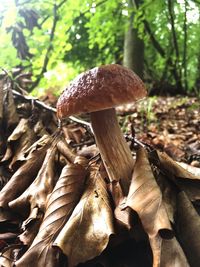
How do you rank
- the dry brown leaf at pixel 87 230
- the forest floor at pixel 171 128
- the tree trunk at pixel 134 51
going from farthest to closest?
1. the tree trunk at pixel 134 51
2. the forest floor at pixel 171 128
3. the dry brown leaf at pixel 87 230

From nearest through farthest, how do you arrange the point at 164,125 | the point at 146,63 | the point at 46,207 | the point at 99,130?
the point at 46,207
the point at 99,130
the point at 164,125
the point at 146,63

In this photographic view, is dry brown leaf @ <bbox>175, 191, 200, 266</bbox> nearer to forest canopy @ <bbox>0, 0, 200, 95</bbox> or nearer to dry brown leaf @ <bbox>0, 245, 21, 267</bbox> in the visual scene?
dry brown leaf @ <bbox>0, 245, 21, 267</bbox>

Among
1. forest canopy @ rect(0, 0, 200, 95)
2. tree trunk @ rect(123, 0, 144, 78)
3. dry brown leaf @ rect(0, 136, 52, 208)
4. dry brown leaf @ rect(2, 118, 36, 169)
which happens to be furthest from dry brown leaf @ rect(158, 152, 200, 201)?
tree trunk @ rect(123, 0, 144, 78)

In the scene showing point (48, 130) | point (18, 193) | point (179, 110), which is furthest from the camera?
point (179, 110)

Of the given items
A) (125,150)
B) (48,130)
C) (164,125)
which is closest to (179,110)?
(164,125)

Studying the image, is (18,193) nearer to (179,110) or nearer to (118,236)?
(118,236)

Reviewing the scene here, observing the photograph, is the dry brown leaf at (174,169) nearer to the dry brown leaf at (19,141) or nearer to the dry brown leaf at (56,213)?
the dry brown leaf at (56,213)

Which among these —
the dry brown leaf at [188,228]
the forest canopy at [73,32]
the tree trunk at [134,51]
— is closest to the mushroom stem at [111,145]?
the dry brown leaf at [188,228]
